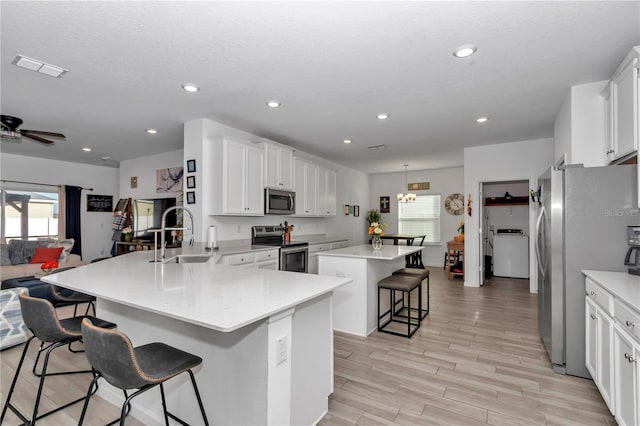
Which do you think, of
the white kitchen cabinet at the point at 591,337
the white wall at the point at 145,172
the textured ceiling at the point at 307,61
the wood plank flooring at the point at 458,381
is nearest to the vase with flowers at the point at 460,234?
the textured ceiling at the point at 307,61

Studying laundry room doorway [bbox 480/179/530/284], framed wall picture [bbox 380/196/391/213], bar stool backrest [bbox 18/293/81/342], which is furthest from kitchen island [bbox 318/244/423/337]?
framed wall picture [bbox 380/196/391/213]

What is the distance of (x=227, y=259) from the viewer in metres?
3.78

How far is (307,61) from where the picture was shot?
2652 millimetres

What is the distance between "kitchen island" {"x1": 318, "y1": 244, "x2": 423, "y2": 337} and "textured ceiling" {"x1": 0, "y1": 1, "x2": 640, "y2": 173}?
1.79 m

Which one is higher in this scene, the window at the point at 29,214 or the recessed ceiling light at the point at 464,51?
the recessed ceiling light at the point at 464,51

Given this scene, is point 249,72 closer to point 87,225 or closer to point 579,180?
point 579,180

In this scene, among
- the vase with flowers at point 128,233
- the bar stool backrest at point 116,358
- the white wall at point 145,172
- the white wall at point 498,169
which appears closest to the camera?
the bar stool backrest at point 116,358

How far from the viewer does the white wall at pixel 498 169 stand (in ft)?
17.5

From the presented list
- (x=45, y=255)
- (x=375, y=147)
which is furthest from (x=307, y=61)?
(x=45, y=255)

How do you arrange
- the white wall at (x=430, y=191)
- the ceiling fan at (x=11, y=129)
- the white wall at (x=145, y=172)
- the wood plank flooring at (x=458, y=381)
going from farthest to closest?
the white wall at (x=430, y=191)
the white wall at (x=145, y=172)
the ceiling fan at (x=11, y=129)
the wood plank flooring at (x=458, y=381)

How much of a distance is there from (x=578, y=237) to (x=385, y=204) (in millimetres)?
6811

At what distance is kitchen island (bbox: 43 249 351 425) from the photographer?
1.48 m

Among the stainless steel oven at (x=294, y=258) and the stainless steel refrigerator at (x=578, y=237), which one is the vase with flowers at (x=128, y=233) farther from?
the stainless steel refrigerator at (x=578, y=237)

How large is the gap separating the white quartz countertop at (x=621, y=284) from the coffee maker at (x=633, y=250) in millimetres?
61
